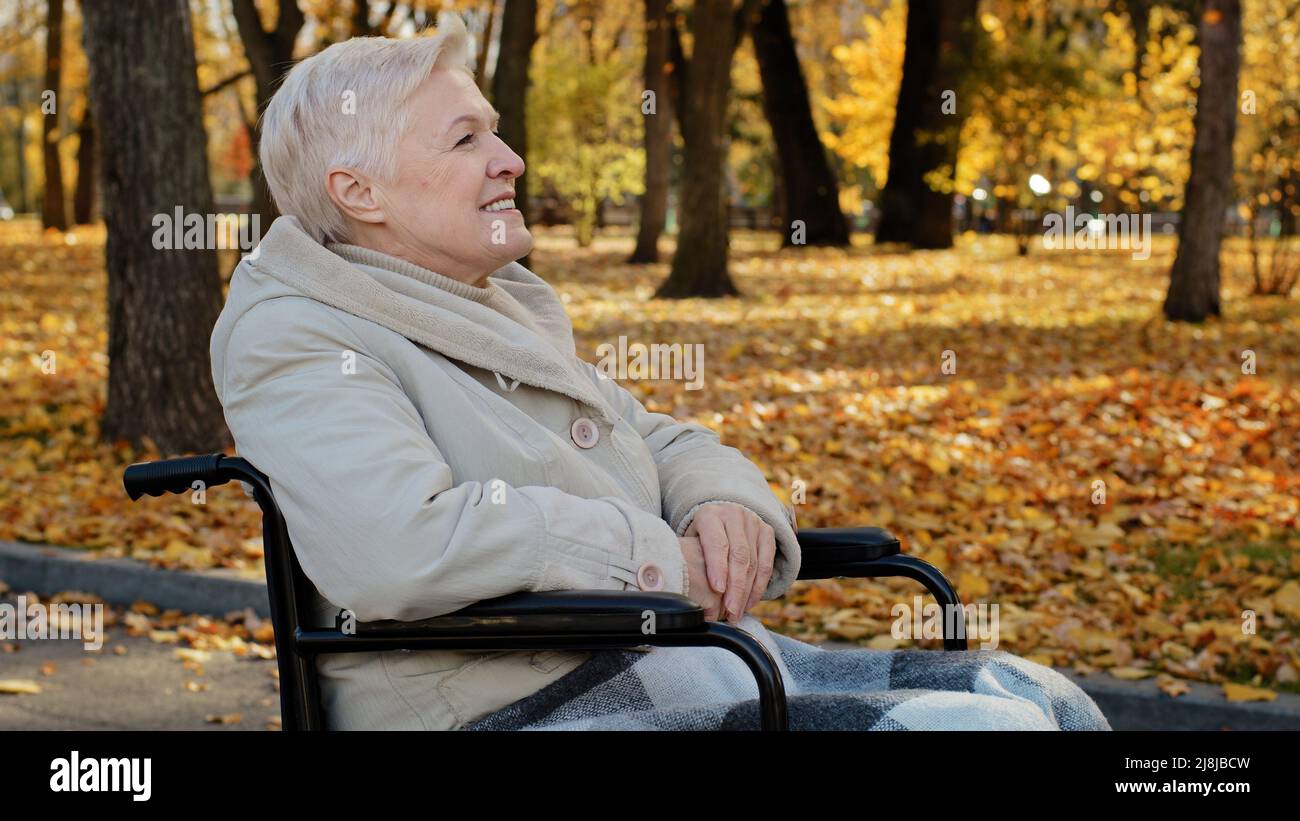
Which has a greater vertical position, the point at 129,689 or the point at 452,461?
the point at 452,461

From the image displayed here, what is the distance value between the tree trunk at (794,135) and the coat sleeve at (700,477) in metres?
27.6

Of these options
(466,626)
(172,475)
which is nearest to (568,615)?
(466,626)

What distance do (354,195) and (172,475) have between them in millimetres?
524

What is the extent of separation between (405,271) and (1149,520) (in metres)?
5.25

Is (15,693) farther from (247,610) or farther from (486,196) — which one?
(486,196)

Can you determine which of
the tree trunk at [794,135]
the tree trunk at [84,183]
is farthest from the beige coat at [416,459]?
the tree trunk at [84,183]

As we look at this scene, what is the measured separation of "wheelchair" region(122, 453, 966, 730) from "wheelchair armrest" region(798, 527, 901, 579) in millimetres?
662

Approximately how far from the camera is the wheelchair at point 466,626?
2088 millimetres

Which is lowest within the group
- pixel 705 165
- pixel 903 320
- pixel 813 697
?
pixel 903 320

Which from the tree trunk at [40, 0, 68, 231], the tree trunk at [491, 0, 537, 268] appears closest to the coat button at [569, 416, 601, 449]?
the tree trunk at [491, 0, 537, 268]

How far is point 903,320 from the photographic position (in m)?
16.1

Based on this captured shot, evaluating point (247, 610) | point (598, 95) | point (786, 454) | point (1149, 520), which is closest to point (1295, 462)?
point (1149, 520)

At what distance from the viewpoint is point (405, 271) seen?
2521mm

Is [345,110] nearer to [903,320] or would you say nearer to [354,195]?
[354,195]
